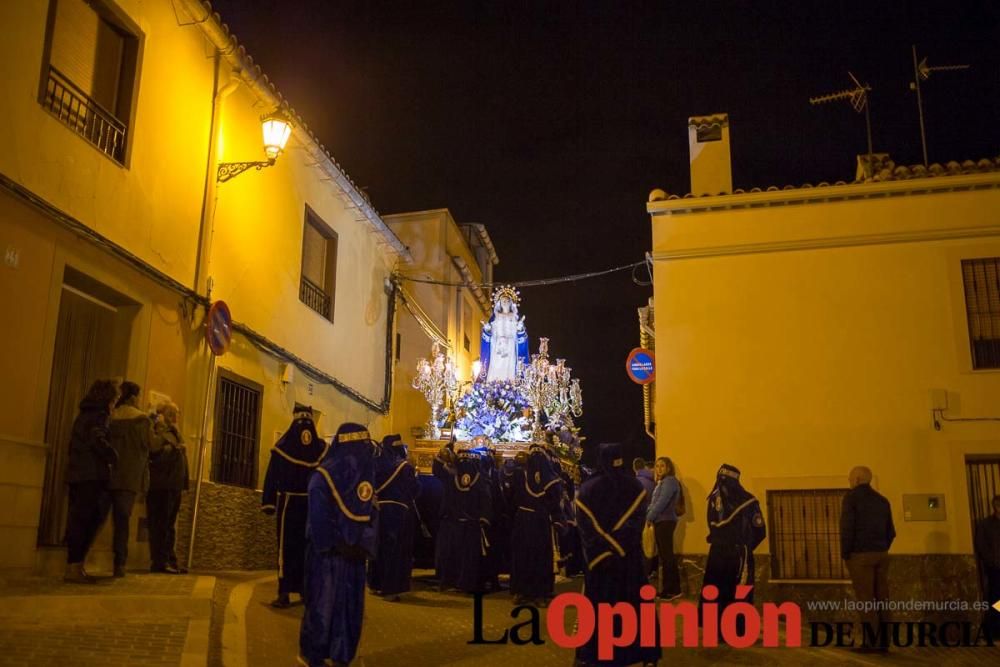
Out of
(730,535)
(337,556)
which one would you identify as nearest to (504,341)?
(730,535)

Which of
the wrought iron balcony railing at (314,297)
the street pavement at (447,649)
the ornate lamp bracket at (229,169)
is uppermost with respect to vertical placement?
the ornate lamp bracket at (229,169)

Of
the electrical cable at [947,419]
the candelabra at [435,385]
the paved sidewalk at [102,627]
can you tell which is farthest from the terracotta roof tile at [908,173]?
the candelabra at [435,385]

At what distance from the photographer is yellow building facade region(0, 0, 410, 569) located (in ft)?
30.8

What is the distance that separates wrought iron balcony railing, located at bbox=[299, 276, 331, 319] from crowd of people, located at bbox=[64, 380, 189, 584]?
6.22 metres

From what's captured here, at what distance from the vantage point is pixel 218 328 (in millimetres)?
12148

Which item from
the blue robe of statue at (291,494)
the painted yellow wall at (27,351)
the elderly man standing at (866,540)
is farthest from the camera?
the elderly man standing at (866,540)

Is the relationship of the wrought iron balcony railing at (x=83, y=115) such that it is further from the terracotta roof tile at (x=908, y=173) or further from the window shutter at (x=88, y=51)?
the terracotta roof tile at (x=908, y=173)

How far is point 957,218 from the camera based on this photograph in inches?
537

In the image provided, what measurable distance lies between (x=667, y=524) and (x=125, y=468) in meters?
6.80

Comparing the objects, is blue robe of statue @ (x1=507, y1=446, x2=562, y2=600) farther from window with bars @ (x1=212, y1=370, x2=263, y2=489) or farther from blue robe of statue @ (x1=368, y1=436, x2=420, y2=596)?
window with bars @ (x1=212, y1=370, x2=263, y2=489)

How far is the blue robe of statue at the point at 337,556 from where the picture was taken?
736cm

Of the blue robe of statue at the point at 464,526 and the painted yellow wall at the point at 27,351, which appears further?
the blue robe of statue at the point at 464,526

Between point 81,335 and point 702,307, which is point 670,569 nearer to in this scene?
point 702,307

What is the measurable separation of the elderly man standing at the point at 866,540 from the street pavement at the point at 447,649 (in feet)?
2.15
